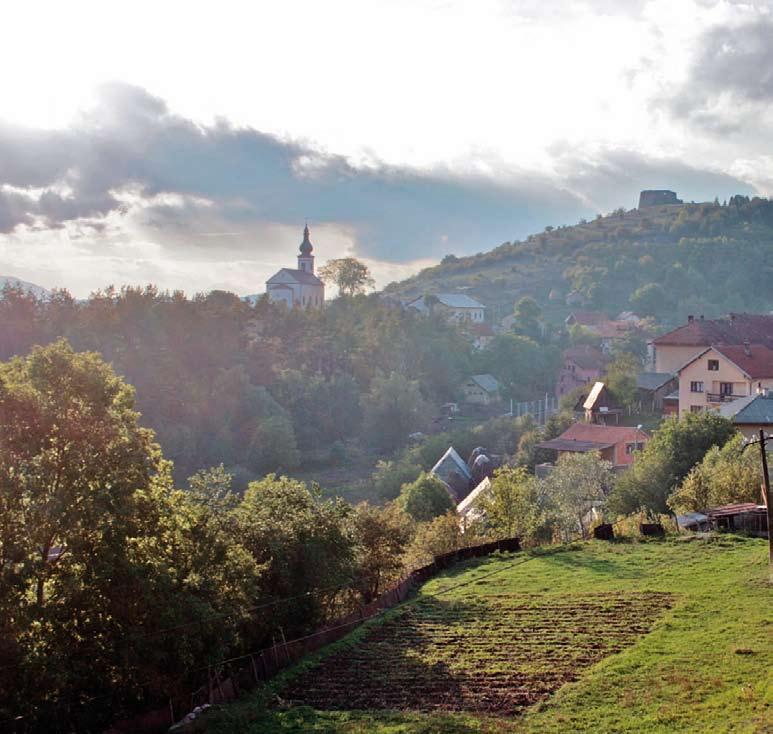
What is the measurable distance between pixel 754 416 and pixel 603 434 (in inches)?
460

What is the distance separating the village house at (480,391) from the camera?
89938 mm

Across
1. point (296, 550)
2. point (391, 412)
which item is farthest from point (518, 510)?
point (391, 412)

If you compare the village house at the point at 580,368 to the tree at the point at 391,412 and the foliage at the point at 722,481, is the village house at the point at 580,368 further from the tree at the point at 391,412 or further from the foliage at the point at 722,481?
the foliage at the point at 722,481

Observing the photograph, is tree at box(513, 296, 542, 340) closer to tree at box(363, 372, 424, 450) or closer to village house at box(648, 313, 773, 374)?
tree at box(363, 372, 424, 450)

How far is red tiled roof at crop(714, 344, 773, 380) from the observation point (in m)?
45.8

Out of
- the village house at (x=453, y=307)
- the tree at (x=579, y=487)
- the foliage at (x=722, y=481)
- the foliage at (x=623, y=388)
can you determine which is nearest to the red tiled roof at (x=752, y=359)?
the foliage at (x=623, y=388)

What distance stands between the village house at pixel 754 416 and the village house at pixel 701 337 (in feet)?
62.1

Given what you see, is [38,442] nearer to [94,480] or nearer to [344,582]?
[94,480]

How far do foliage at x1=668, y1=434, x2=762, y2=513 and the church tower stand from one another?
85.9 meters

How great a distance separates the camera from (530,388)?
311ft

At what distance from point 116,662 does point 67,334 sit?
53933mm

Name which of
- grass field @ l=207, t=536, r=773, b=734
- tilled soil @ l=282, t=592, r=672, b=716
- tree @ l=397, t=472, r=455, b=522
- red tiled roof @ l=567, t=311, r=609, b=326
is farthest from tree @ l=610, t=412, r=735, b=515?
red tiled roof @ l=567, t=311, r=609, b=326

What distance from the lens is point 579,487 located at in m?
35.8

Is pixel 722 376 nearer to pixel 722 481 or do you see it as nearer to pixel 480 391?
pixel 722 481
